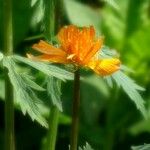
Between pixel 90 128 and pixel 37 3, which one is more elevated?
Answer: pixel 37 3

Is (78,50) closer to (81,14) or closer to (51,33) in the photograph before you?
(51,33)

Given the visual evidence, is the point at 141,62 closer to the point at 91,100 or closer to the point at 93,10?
the point at 91,100

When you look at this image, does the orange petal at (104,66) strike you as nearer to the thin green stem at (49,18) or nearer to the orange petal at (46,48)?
the orange petal at (46,48)

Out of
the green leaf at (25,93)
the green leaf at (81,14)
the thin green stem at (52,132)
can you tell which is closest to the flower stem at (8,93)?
the green leaf at (25,93)

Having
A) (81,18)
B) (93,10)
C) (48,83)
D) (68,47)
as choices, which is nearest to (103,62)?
(68,47)

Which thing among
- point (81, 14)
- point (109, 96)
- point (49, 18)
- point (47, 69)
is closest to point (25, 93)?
point (47, 69)

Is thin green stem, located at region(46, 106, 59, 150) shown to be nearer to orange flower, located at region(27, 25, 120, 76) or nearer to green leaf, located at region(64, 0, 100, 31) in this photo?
orange flower, located at region(27, 25, 120, 76)

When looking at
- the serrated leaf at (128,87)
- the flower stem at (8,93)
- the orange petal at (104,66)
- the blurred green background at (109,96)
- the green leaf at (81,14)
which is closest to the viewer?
the orange petal at (104,66)
